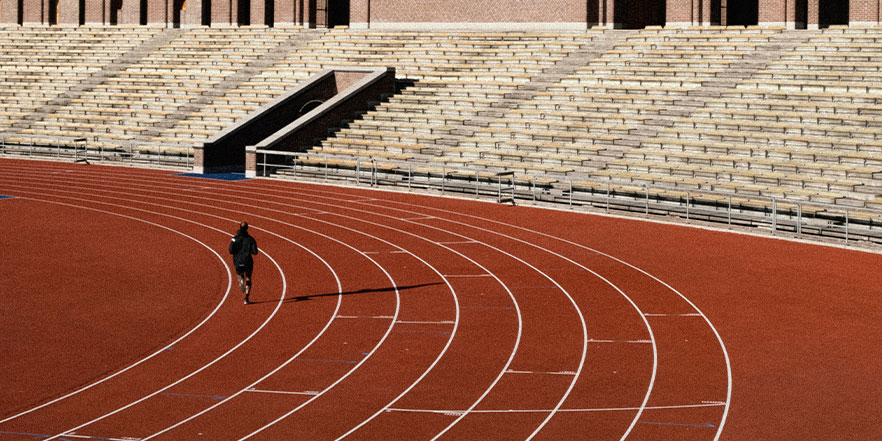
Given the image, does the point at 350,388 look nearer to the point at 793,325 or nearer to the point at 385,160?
the point at 793,325

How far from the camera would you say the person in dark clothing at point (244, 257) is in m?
16.7

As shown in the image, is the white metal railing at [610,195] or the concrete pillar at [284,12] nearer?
the white metal railing at [610,195]

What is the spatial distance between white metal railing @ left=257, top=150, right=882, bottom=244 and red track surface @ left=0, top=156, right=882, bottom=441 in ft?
4.40

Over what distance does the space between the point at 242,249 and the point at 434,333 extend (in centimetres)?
362

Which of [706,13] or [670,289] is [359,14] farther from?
[670,289]

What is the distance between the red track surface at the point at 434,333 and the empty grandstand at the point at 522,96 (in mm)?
4420

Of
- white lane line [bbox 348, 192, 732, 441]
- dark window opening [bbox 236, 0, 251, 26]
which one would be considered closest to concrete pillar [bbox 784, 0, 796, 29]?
white lane line [bbox 348, 192, 732, 441]

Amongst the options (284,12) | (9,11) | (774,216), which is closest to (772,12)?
(774,216)

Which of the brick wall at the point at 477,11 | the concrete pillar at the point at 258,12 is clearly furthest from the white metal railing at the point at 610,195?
the concrete pillar at the point at 258,12

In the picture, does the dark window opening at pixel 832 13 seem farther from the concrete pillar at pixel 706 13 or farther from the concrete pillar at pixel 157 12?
the concrete pillar at pixel 157 12

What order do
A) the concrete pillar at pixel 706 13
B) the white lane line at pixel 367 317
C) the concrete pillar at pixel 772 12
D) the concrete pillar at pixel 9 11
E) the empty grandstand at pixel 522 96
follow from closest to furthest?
the white lane line at pixel 367 317 < the empty grandstand at pixel 522 96 < the concrete pillar at pixel 772 12 < the concrete pillar at pixel 706 13 < the concrete pillar at pixel 9 11

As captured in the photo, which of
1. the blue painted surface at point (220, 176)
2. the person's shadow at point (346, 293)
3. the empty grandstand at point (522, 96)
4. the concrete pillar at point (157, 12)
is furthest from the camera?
the concrete pillar at point (157, 12)

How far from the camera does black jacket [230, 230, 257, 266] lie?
16.7 meters

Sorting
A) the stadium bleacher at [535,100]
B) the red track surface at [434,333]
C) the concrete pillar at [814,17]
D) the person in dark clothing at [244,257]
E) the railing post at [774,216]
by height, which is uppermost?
the concrete pillar at [814,17]
